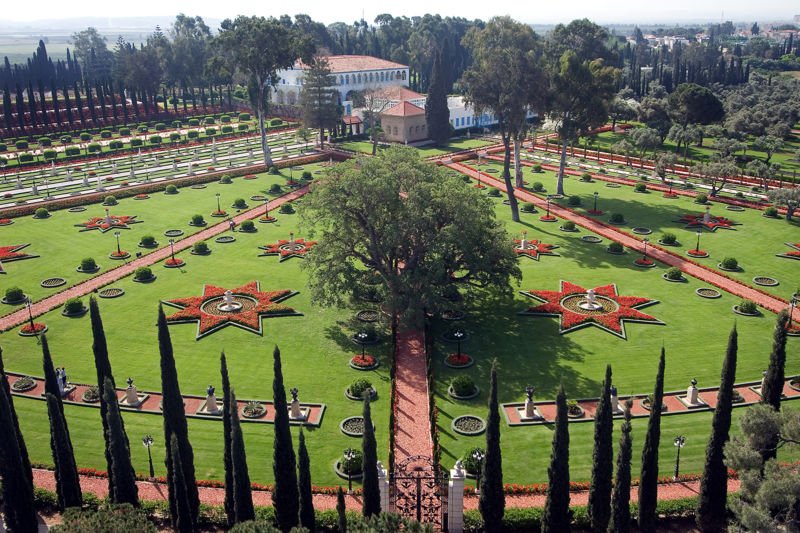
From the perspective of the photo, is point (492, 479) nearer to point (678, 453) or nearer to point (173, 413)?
point (678, 453)

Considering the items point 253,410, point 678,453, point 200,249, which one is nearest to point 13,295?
point 200,249

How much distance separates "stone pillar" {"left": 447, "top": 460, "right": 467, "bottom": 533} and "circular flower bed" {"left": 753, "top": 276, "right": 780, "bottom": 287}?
34.4 m

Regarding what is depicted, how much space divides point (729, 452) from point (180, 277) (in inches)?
1655

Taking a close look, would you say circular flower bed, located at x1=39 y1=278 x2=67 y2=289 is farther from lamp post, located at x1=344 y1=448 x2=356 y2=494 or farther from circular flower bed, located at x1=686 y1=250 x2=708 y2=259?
circular flower bed, located at x1=686 y1=250 x2=708 y2=259

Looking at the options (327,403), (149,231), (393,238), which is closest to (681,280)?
(393,238)

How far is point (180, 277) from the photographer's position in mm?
51719

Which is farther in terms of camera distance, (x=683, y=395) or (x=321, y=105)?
(x=321, y=105)

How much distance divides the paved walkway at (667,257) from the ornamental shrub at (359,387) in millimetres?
28573

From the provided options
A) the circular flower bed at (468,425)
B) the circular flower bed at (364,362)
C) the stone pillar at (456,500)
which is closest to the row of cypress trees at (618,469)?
the stone pillar at (456,500)

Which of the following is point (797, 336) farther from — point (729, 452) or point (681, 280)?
point (729, 452)

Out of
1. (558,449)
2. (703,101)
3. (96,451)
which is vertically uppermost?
(703,101)

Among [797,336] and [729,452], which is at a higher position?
[729,452]

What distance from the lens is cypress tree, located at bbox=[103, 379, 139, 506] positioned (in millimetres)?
24062

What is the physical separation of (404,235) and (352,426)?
1345cm
